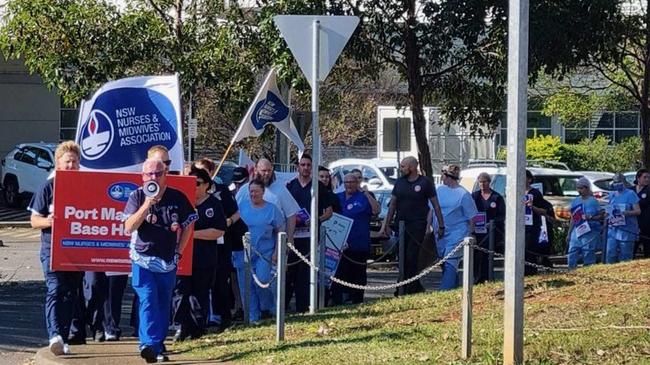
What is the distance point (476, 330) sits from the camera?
33.0 ft

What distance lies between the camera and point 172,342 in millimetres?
11344

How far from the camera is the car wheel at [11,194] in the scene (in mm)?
35156

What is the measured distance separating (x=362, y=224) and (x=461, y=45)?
6292 millimetres

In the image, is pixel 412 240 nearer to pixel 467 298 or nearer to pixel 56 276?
pixel 56 276

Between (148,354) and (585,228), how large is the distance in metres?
9.97

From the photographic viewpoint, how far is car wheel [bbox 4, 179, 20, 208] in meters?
35.2

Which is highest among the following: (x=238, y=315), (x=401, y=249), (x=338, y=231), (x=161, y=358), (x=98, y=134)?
(x=98, y=134)

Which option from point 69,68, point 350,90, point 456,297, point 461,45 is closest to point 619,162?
point 350,90

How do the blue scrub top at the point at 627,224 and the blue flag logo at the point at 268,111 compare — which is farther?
the blue scrub top at the point at 627,224

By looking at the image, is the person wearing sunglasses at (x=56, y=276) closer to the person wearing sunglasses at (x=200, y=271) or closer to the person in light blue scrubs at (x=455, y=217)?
the person wearing sunglasses at (x=200, y=271)

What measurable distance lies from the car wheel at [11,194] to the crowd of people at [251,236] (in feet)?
67.2

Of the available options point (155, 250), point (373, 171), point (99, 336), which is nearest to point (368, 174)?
point (373, 171)

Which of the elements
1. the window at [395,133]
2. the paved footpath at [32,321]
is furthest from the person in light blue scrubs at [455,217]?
the window at [395,133]

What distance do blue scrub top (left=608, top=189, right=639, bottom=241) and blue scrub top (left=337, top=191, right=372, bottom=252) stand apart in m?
5.11
